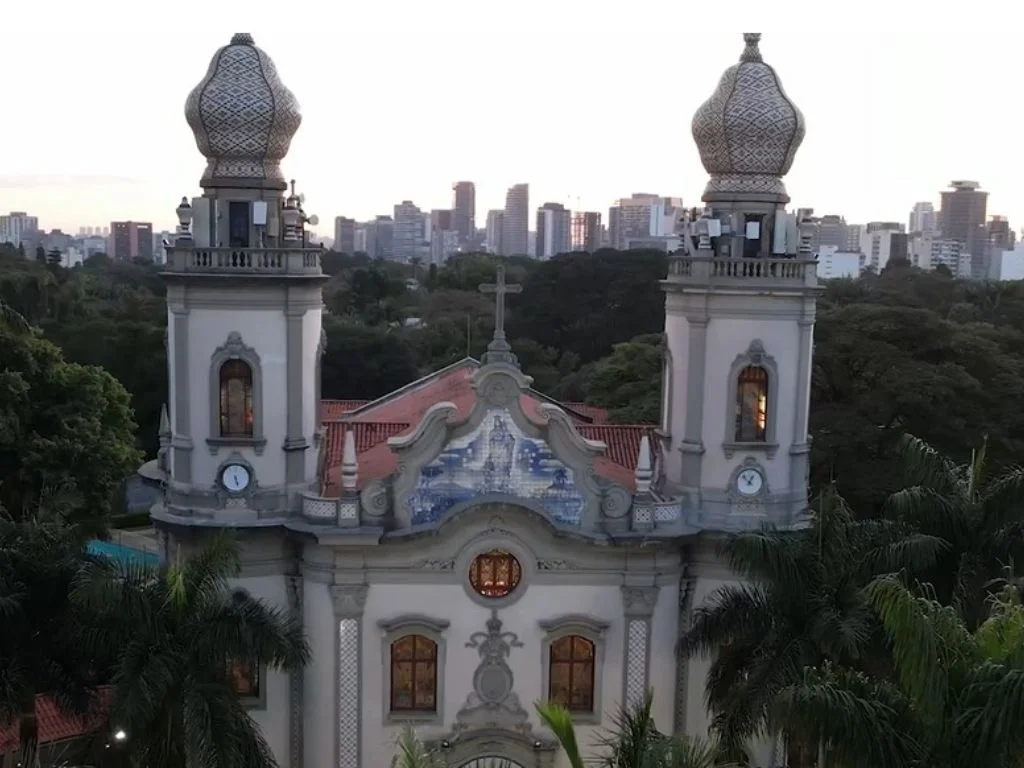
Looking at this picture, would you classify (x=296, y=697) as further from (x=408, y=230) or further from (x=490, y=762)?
(x=408, y=230)

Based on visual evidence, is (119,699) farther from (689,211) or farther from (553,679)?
(689,211)

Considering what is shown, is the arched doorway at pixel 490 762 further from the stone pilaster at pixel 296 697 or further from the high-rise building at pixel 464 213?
the high-rise building at pixel 464 213

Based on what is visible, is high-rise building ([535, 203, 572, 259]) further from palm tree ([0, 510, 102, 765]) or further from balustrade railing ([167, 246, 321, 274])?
palm tree ([0, 510, 102, 765])

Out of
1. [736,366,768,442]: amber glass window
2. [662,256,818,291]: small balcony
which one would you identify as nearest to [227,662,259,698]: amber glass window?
[736,366,768,442]: amber glass window

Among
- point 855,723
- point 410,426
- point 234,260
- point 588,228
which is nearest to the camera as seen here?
point 855,723

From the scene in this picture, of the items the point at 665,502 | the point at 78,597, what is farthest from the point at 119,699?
the point at 665,502

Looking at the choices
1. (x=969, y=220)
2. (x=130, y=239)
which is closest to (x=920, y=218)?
(x=969, y=220)
